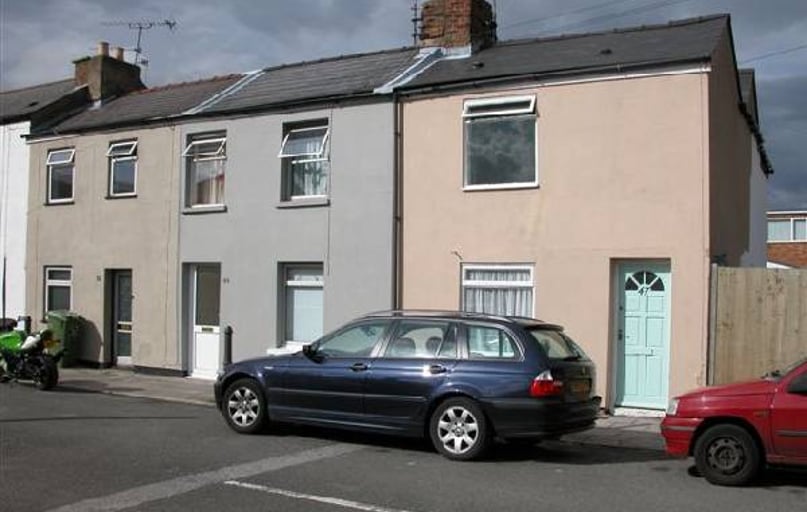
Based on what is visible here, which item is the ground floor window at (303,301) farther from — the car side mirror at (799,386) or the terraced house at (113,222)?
the car side mirror at (799,386)

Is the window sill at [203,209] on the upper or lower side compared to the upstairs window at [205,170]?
lower

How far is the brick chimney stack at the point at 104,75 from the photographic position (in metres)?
21.3

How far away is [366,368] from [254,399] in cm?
166

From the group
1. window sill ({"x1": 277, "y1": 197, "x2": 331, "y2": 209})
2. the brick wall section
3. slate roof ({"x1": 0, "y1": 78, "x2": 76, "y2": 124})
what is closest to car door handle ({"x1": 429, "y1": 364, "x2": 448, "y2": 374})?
window sill ({"x1": 277, "y1": 197, "x2": 331, "y2": 209})

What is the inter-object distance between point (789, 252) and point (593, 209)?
76.7 ft

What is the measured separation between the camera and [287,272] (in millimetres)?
16406

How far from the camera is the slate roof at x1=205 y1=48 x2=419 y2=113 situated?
15.9 metres

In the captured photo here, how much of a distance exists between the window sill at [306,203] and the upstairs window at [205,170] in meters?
1.67

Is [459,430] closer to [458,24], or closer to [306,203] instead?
[306,203]

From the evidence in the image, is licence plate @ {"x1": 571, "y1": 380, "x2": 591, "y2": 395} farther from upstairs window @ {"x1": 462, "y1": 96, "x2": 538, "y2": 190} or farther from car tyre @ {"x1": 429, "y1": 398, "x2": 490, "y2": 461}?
upstairs window @ {"x1": 462, "y1": 96, "x2": 538, "y2": 190}

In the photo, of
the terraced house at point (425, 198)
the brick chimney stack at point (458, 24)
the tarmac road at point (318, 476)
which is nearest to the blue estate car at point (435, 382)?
the tarmac road at point (318, 476)

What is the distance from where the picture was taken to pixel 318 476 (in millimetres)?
8406

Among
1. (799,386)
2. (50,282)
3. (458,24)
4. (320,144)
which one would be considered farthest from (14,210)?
(799,386)

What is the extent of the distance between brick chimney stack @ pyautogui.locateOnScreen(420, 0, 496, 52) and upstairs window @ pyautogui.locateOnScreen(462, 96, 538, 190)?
2.37 meters
